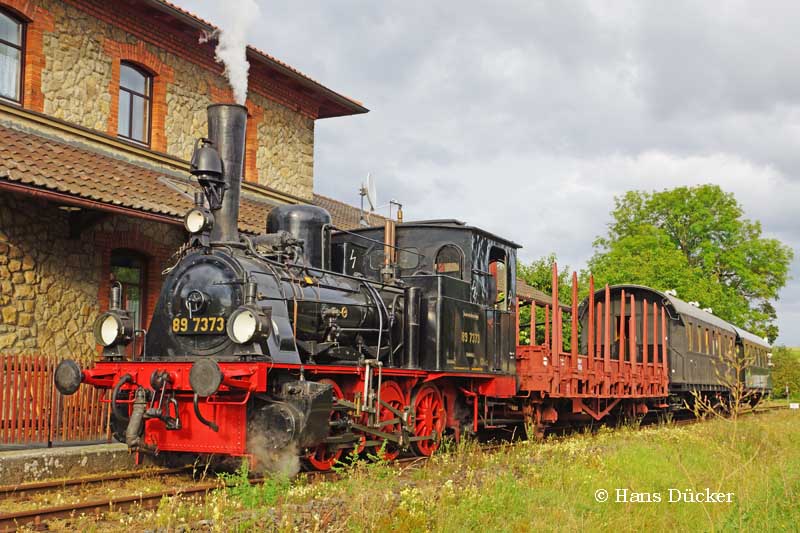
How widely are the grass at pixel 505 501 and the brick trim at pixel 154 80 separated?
7847mm

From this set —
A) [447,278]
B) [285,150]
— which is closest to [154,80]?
[285,150]

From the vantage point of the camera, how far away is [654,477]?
7688 millimetres

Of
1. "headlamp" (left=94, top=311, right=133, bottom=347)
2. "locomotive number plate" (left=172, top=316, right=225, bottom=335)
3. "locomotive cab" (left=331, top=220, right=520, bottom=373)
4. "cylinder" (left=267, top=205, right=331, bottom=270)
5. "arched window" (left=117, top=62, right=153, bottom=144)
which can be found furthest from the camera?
"arched window" (left=117, top=62, right=153, bottom=144)

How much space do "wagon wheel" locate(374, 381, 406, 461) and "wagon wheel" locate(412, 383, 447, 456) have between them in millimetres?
291

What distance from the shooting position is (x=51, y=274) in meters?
11.1

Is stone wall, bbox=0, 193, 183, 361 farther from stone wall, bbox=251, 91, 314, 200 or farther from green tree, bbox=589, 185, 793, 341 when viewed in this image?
green tree, bbox=589, 185, 793, 341

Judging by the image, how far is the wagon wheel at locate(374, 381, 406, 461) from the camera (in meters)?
8.95

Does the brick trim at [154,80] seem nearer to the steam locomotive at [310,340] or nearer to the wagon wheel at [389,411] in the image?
the steam locomotive at [310,340]

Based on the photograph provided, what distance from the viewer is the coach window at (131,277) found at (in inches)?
489

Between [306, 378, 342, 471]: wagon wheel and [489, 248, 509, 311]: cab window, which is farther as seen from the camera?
[489, 248, 509, 311]: cab window

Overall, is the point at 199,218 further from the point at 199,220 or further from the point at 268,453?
the point at 268,453

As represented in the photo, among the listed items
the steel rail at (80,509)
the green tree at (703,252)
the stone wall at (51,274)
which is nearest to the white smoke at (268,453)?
the steel rail at (80,509)

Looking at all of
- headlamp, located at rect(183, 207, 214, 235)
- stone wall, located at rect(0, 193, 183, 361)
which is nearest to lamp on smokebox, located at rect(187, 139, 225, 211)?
headlamp, located at rect(183, 207, 214, 235)

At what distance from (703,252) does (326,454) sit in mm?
39185
